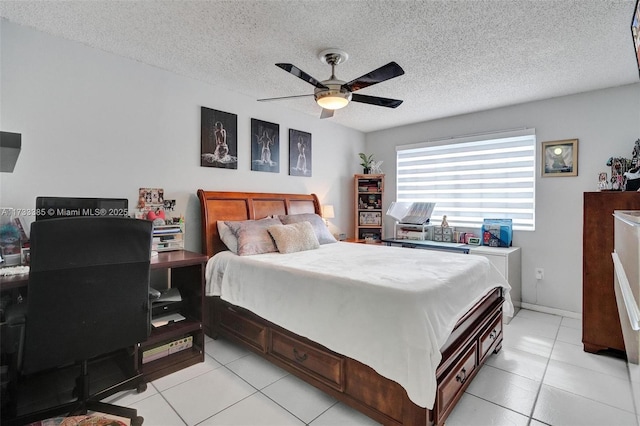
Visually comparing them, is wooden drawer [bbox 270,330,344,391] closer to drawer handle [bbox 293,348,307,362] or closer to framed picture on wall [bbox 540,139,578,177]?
drawer handle [bbox 293,348,307,362]

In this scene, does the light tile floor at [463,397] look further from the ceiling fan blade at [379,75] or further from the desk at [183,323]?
the ceiling fan blade at [379,75]

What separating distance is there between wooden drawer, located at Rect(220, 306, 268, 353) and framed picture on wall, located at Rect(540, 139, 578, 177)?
376cm

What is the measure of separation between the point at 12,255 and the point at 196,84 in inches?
83.0

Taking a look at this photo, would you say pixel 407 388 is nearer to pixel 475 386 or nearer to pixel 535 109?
pixel 475 386

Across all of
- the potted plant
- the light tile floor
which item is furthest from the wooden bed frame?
the potted plant

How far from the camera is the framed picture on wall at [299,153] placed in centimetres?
408

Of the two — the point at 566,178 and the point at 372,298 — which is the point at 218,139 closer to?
the point at 372,298

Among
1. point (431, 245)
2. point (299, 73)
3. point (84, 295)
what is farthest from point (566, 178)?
point (84, 295)

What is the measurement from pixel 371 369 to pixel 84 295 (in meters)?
1.61

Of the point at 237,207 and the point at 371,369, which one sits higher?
the point at 237,207

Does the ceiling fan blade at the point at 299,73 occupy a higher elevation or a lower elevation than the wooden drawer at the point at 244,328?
higher

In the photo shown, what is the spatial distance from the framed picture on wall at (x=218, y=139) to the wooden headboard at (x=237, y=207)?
36 centimetres

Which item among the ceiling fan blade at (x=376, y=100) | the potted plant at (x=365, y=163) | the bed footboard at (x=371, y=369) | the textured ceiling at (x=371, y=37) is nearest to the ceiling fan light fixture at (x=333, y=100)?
the ceiling fan blade at (x=376, y=100)

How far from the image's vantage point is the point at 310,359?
203cm
